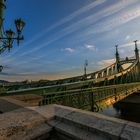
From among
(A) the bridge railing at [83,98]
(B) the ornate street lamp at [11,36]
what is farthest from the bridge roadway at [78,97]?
(B) the ornate street lamp at [11,36]

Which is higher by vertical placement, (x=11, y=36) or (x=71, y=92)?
(x=11, y=36)

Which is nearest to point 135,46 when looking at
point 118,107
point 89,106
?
point 118,107

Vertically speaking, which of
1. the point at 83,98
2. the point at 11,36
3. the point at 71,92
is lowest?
the point at 83,98

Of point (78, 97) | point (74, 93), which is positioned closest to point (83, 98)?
point (78, 97)

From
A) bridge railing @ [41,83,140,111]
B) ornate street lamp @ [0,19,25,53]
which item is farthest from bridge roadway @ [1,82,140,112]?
ornate street lamp @ [0,19,25,53]

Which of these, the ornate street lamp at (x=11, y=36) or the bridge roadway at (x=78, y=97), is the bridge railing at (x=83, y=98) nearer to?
the bridge roadway at (x=78, y=97)

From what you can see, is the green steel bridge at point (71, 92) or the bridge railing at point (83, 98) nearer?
the green steel bridge at point (71, 92)

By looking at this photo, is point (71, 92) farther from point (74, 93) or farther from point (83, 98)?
point (83, 98)

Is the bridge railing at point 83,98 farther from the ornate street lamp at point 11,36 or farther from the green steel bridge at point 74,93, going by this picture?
the ornate street lamp at point 11,36

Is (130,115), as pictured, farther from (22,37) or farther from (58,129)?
(58,129)

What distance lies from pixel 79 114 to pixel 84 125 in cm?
39

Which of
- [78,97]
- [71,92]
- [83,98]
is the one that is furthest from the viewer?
[83,98]

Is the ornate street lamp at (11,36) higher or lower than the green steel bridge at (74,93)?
higher

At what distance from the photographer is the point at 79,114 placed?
226cm
